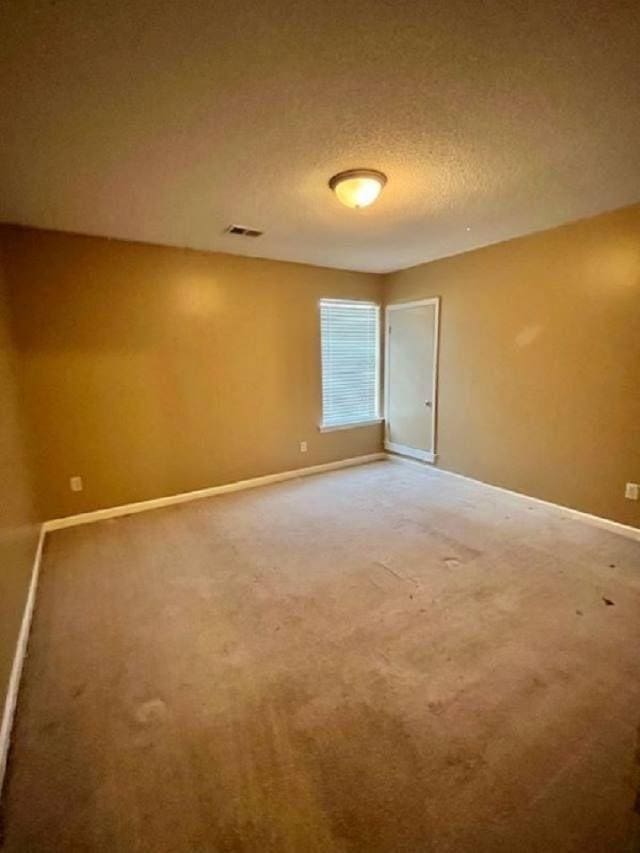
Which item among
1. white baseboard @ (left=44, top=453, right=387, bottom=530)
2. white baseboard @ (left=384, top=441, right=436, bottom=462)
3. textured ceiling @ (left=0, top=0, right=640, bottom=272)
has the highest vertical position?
textured ceiling @ (left=0, top=0, right=640, bottom=272)

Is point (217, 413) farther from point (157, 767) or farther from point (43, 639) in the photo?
point (157, 767)

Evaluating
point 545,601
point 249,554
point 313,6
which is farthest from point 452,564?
point 313,6

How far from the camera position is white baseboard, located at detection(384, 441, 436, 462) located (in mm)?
4812

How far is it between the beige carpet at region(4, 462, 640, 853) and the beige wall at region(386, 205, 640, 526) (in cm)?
72

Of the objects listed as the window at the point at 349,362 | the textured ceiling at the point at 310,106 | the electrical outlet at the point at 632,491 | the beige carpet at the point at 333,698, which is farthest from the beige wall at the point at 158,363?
the electrical outlet at the point at 632,491

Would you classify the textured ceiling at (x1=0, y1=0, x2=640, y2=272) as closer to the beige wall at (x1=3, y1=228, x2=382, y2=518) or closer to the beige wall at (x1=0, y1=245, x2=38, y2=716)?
the beige wall at (x1=3, y1=228, x2=382, y2=518)

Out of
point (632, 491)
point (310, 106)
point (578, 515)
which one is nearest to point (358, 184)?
point (310, 106)

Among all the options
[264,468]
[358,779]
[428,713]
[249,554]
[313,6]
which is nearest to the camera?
[313,6]

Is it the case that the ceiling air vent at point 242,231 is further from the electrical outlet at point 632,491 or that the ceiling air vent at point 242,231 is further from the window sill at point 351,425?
the electrical outlet at point 632,491

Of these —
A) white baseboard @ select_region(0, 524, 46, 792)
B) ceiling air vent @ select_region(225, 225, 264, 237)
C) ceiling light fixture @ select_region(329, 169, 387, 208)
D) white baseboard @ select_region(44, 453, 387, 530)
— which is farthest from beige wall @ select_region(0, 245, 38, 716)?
ceiling light fixture @ select_region(329, 169, 387, 208)

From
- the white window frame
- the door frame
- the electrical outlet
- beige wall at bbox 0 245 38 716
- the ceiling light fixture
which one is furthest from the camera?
the white window frame

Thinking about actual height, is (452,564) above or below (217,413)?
below

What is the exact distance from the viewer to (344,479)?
4.62 metres

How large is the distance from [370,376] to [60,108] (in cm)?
409
